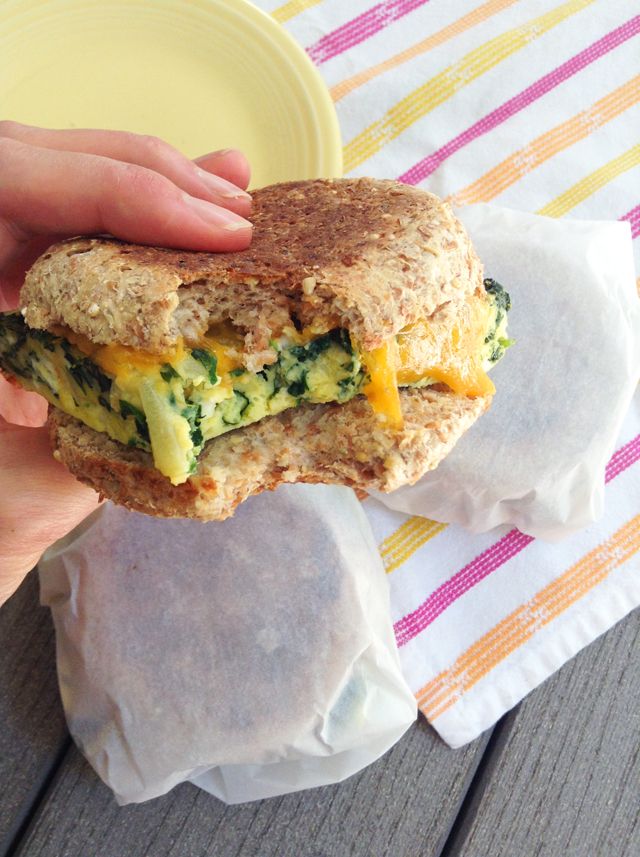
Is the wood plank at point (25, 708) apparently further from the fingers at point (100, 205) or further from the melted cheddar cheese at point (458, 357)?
the melted cheddar cheese at point (458, 357)

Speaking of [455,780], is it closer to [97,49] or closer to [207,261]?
[207,261]

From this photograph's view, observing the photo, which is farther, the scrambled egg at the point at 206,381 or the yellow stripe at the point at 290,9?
the yellow stripe at the point at 290,9

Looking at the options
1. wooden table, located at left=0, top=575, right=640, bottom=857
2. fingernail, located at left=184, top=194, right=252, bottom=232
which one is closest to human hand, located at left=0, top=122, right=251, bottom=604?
fingernail, located at left=184, top=194, right=252, bottom=232

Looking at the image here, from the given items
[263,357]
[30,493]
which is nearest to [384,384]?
[263,357]

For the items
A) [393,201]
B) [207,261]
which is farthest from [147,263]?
[393,201]

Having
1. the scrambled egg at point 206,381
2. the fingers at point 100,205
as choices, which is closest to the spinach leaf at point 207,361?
the scrambled egg at point 206,381

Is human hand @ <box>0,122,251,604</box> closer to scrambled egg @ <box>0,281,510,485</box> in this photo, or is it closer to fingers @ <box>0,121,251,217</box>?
fingers @ <box>0,121,251,217</box>

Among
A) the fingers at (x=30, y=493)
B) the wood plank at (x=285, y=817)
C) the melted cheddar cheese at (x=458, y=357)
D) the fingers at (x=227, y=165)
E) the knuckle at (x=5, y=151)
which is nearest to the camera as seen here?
the melted cheddar cheese at (x=458, y=357)
